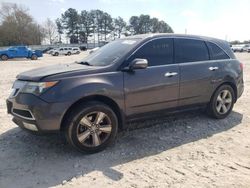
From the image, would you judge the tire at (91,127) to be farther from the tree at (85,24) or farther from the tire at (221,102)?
the tree at (85,24)

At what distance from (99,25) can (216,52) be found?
99142mm

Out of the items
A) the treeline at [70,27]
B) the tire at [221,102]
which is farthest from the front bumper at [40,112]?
the treeline at [70,27]

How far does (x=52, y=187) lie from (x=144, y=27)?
102865mm

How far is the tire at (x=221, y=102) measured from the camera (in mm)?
5734

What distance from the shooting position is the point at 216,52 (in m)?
5.81

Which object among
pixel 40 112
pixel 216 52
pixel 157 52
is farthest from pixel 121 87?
pixel 216 52

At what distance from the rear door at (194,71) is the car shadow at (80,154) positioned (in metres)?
0.58

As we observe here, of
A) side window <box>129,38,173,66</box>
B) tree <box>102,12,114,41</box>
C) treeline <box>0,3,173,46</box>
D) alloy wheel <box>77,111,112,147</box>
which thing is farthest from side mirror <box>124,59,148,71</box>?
tree <box>102,12,114,41</box>

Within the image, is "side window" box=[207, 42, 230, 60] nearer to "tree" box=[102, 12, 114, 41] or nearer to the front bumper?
the front bumper

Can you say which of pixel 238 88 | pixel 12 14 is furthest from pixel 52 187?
pixel 12 14

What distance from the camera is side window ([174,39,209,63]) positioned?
5.23 m

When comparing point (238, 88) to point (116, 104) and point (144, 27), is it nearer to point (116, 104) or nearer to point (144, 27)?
point (116, 104)

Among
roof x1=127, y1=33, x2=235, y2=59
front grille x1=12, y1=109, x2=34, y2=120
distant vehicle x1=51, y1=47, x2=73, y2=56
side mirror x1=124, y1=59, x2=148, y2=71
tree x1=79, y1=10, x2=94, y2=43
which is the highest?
tree x1=79, y1=10, x2=94, y2=43

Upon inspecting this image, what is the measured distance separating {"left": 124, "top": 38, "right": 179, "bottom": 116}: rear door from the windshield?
7.6 inches
